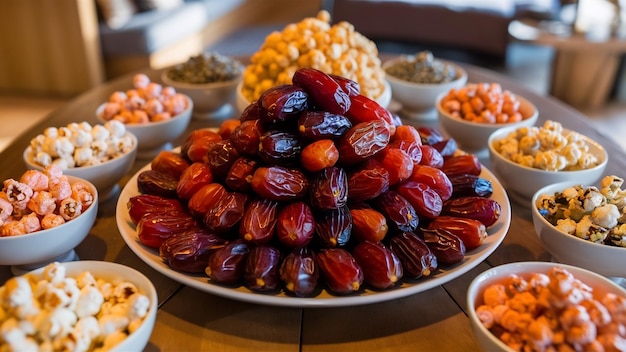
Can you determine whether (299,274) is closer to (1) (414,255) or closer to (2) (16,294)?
(1) (414,255)

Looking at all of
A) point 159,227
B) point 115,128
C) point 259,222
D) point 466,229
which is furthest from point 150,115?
point 466,229

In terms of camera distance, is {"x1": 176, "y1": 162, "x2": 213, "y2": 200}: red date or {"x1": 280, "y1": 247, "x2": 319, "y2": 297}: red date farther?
{"x1": 176, "y1": 162, "x2": 213, "y2": 200}: red date

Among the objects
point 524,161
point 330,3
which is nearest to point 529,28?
point 330,3

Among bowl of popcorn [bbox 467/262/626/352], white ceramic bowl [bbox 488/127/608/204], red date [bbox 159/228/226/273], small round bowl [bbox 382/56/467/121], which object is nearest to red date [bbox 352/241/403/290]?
bowl of popcorn [bbox 467/262/626/352]

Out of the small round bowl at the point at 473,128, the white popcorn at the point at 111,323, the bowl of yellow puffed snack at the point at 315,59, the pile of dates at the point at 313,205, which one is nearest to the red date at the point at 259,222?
the pile of dates at the point at 313,205

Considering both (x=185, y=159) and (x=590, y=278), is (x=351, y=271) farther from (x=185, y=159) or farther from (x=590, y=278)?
(x=185, y=159)

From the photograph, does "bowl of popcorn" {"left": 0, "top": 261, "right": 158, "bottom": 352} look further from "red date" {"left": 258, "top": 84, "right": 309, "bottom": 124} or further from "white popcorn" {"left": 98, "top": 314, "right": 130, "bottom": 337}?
"red date" {"left": 258, "top": 84, "right": 309, "bottom": 124}
